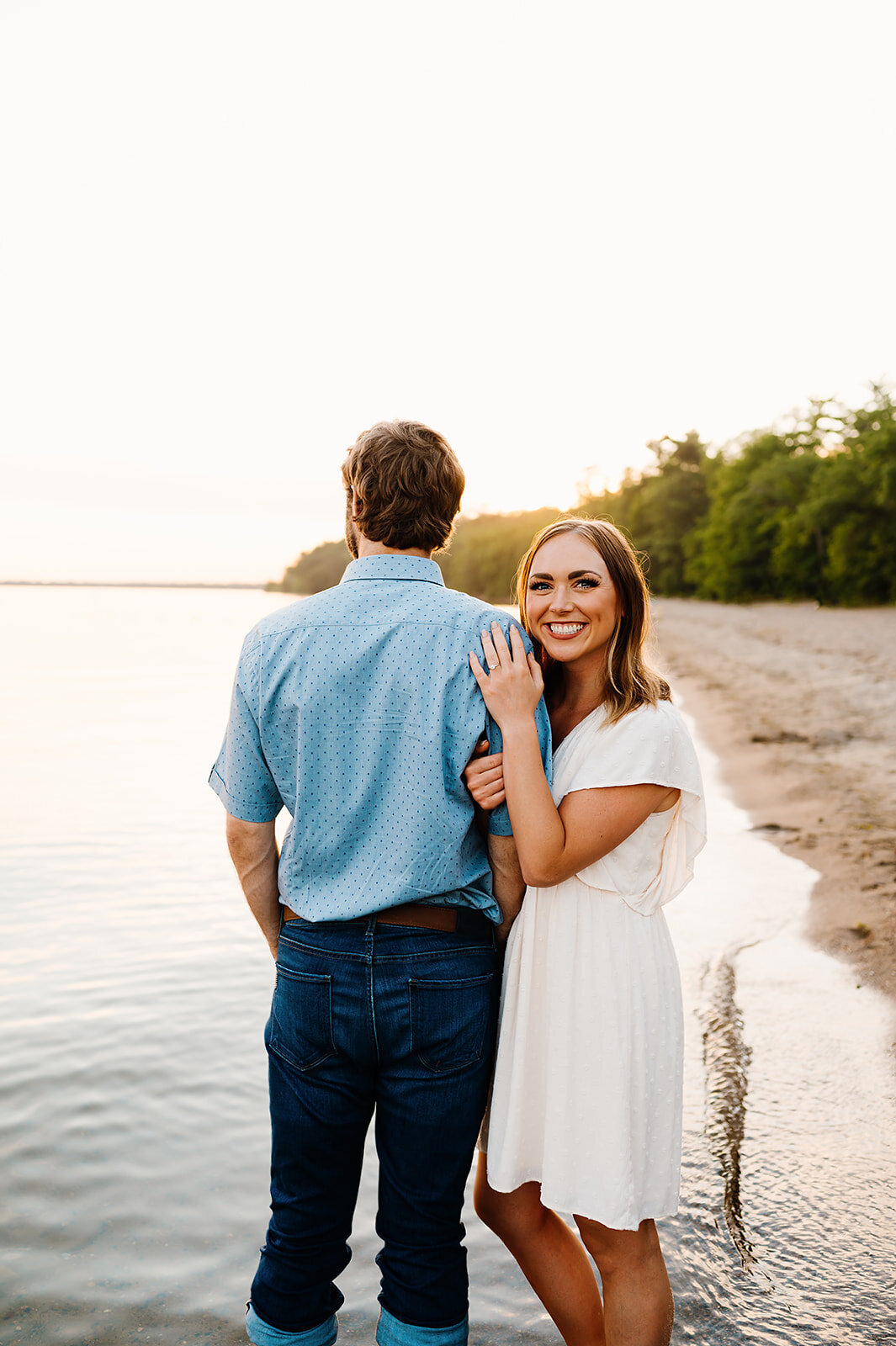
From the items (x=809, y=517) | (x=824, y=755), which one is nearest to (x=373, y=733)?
(x=824, y=755)

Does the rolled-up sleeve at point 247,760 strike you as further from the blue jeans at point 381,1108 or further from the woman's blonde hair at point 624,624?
the woman's blonde hair at point 624,624

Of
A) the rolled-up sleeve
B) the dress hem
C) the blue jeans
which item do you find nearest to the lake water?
the dress hem

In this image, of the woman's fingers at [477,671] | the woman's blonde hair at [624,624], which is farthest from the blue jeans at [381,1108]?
the woman's blonde hair at [624,624]

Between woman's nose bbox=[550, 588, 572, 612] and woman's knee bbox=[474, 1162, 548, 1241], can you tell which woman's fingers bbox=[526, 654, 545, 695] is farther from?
woman's knee bbox=[474, 1162, 548, 1241]

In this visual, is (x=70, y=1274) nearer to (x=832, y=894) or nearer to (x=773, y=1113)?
(x=773, y=1113)

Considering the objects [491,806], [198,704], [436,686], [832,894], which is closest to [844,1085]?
[832,894]

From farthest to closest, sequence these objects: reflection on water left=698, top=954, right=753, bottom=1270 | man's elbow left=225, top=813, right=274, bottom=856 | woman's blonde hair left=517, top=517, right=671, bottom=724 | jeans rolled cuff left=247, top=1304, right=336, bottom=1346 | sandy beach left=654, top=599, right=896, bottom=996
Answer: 1. sandy beach left=654, top=599, right=896, bottom=996
2. reflection on water left=698, top=954, right=753, bottom=1270
3. woman's blonde hair left=517, top=517, right=671, bottom=724
4. man's elbow left=225, top=813, right=274, bottom=856
5. jeans rolled cuff left=247, top=1304, right=336, bottom=1346

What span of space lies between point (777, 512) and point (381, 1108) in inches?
1878

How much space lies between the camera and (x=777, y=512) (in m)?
46.2

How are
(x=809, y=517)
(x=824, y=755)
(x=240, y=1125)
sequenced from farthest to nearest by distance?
1. (x=809, y=517)
2. (x=824, y=755)
3. (x=240, y=1125)

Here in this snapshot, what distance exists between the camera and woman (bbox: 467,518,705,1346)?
79.6 inches

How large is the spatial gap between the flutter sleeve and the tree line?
62.6 feet

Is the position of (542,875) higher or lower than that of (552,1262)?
higher

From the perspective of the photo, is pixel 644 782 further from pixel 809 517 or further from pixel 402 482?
pixel 809 517
